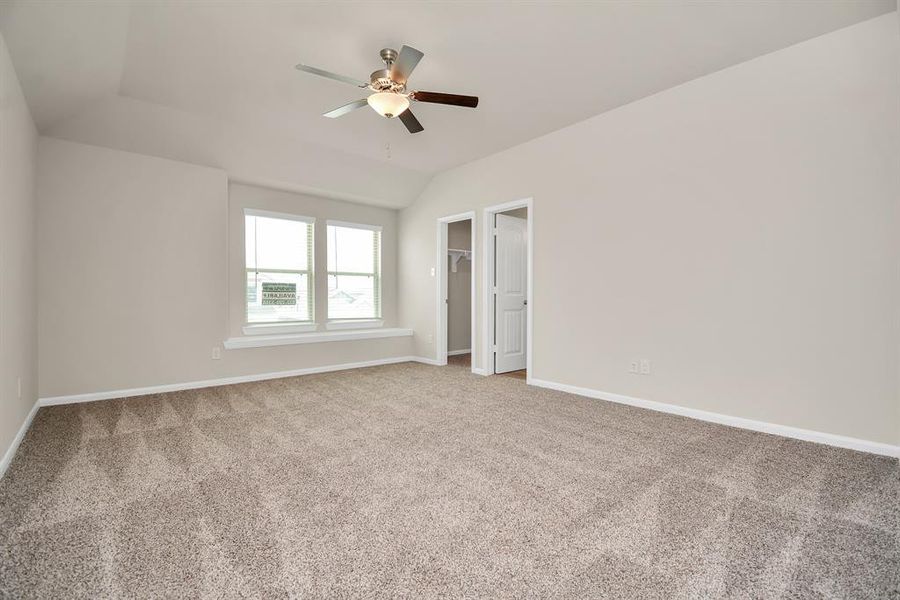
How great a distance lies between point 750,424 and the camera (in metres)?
3.11

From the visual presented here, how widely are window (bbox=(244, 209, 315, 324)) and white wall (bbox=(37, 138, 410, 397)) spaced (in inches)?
17.7

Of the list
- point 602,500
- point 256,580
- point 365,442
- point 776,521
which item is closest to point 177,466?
point 365,442

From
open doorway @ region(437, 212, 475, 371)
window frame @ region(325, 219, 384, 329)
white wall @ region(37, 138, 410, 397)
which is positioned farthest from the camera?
open doorway @ region(437, 212, 475, 371)

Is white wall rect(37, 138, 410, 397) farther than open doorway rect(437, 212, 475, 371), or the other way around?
open doorway rect(437, 212, 475, 371)

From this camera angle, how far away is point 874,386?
263cm

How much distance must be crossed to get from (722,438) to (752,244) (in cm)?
145

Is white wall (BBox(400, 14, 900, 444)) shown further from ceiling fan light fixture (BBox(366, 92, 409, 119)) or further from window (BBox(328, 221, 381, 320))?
window (BBox(328, 221, 381, 320))

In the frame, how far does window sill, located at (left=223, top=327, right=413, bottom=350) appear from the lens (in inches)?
188

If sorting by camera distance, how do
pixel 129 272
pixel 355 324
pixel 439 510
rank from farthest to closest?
pixel 355 324 → pixel 129 272 → pixel 439 510

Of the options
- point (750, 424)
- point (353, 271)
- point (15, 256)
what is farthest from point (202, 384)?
point (750, 424)

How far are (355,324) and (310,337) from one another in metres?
0.91

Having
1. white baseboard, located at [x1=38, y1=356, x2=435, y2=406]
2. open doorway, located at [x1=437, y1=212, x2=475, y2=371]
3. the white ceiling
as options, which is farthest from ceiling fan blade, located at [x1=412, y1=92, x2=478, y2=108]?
white baseboard, located at [x1=38, y1=356, x2=435, y2=406]

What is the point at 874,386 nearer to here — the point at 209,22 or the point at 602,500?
the point at 602,500

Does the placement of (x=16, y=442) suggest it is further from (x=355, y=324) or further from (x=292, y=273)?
(x=355, y=324)
